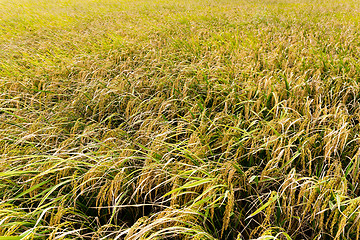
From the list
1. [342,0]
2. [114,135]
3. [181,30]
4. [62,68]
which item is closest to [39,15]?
[181,30]

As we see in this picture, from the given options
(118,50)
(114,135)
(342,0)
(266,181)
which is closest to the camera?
(266,181)

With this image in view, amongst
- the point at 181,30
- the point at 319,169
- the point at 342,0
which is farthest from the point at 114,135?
the point at 342,0

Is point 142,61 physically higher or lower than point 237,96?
higher

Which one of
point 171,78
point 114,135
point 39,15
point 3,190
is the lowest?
point 3,190

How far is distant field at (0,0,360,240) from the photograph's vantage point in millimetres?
1097

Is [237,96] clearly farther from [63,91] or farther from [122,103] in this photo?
[63,91]

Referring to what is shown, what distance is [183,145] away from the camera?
1655 millimetres

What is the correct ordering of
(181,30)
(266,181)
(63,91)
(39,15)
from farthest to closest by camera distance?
(39,15)
(181,30)
(63,91)
(266,181)

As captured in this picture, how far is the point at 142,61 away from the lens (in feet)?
9.62

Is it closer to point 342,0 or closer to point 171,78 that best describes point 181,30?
point 171,78

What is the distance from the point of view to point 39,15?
7.13 meters

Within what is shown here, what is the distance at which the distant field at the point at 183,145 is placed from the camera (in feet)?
3.60

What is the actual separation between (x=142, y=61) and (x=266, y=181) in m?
2.24

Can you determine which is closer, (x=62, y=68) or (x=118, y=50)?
(x=62, y=68)
